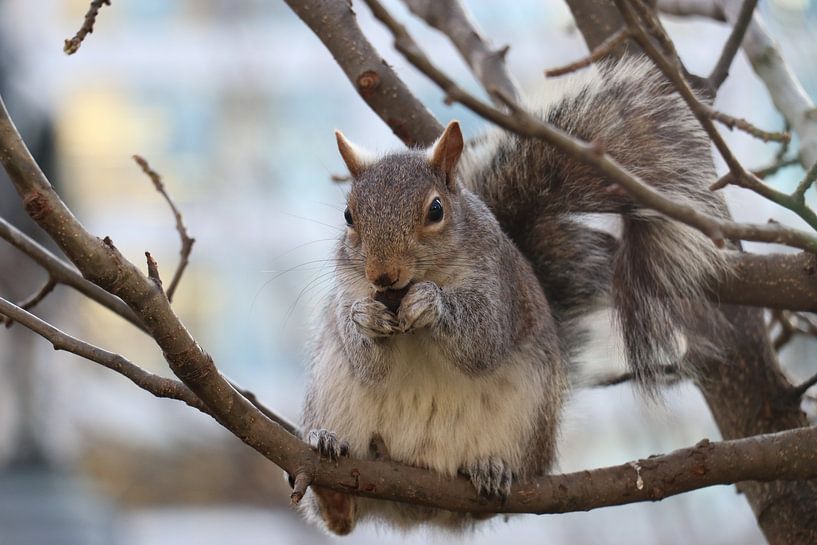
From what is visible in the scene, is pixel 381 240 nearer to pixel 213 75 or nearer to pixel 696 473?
pixel 696 473

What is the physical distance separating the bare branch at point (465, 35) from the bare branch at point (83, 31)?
1.03 meters

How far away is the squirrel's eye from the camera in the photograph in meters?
2.39

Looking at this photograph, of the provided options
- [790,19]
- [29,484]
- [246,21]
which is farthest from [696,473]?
[246,21]

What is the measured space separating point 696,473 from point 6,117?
1374mm

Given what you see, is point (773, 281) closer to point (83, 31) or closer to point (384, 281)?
point (384, 281)

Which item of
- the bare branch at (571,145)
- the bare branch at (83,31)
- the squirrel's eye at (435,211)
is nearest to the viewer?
the bare branch at (571,145)

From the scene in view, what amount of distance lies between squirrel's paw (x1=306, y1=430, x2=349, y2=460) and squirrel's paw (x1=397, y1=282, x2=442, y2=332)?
0.89 feet

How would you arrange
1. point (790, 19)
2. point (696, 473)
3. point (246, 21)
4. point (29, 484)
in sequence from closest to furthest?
point (696, 473) < point (790, 19) < point (29, 484) < point (246, 21)

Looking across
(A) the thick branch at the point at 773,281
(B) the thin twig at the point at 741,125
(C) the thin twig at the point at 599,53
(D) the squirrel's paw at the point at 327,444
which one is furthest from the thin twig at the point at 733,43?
(D) the squirrel's paw at the point at 327,444

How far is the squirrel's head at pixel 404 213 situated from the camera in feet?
7.38

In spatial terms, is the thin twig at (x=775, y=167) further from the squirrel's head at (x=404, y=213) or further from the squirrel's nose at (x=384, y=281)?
the squirrel's nose at (x=384, y=281)

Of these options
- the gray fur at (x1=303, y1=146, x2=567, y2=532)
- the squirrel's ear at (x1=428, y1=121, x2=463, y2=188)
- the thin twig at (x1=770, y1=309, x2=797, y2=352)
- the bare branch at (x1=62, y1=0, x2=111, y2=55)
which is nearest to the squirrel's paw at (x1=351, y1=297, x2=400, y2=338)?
the gray fur at (x1=303, y1=146, x2=567, y2=532)

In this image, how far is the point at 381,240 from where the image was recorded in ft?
7.42

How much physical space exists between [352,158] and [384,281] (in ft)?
1.86
